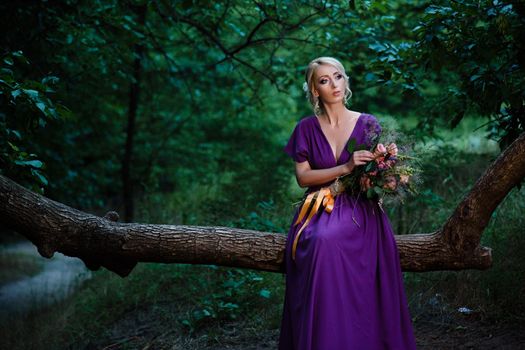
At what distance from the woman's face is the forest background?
16.8 inches

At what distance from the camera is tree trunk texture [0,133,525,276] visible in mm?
3639

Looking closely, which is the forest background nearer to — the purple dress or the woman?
the woman

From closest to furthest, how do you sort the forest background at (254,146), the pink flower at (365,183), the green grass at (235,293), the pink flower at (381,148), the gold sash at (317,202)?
the pink flower at (381,148), the pink flower at (365,183), the gold sash at (317,202), the forest background at (254,146), the green grass at (235,293)

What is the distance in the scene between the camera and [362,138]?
3.64m

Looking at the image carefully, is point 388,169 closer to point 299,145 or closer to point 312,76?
point 299,145

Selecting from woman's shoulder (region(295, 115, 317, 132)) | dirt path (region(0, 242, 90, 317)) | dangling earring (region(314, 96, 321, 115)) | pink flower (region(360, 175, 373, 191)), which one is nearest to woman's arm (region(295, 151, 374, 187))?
pink flower (region(360, 175, 373, 191))

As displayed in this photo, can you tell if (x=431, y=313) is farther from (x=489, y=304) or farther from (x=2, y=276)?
(x=2, y=276)

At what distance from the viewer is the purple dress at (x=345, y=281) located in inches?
128

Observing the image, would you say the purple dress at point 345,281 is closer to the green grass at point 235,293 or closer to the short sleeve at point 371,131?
the short sleeve at point 371,131

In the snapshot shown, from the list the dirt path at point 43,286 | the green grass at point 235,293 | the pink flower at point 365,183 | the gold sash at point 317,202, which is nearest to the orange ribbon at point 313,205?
the gold sash at point 317,202

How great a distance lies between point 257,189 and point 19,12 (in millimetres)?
3326

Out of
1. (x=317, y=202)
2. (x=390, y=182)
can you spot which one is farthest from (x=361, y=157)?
(x=317, y=202)

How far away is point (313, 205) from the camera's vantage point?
3621mm

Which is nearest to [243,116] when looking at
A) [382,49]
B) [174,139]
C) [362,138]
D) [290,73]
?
[174,139]
